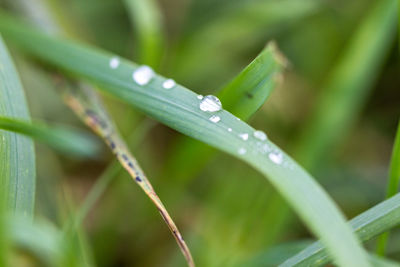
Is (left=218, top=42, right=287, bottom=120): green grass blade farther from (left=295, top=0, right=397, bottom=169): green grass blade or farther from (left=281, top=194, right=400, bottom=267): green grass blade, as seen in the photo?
(left=295, top=0, right=397, bottom=169): green grass blade

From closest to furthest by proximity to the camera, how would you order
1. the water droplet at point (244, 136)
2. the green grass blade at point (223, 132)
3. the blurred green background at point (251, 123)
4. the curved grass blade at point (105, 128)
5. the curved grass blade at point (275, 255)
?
1. the green grass blade at point (223, 132)
2. the water droplet at point (244, 136)
3. the curved grass blade at point (105, 128)
4. the curved grass blade at point (275, 255)
5. the blurred green background at point (251, 123)

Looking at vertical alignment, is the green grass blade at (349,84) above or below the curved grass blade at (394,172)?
above

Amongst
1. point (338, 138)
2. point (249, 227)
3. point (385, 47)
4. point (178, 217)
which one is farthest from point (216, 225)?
point (385, 47)

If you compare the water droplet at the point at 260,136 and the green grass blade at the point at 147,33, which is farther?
the green grass blade at the point at 147,33

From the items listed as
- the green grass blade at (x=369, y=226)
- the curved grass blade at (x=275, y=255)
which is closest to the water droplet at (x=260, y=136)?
the green grass blade at (x=369, y=226)

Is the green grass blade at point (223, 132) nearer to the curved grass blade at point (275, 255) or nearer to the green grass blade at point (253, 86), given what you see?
the green grass blade at point (253, 86)

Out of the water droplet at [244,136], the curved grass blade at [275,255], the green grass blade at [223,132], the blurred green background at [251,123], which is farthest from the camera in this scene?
the blurred green background at [251,123]

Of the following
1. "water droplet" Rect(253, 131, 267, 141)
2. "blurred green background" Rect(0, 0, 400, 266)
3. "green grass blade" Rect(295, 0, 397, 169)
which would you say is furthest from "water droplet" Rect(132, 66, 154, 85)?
"green grass blade" Rect(295, 0, 397, 169)
